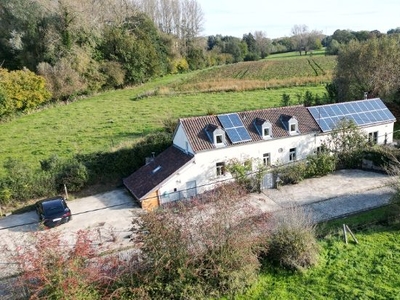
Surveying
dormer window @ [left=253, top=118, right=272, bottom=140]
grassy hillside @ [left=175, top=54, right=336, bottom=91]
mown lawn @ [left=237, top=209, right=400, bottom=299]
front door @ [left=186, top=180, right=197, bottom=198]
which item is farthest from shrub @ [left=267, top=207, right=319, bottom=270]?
grassy hillside @ [left=175, top=54, right=336, bottom=91]

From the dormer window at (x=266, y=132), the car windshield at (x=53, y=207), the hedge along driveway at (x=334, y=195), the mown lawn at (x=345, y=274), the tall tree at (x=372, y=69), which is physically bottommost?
the mown lawn at (x=345, y=274)

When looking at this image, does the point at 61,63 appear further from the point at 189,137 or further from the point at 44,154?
the point at 189,137

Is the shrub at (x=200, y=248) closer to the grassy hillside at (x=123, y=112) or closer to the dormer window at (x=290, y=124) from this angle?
the dormer window at (x=290, y=124)

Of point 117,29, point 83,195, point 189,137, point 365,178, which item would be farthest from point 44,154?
point 117,29

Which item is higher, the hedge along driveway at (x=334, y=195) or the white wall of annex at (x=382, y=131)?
the white wall of annex at (x=382, y=131)

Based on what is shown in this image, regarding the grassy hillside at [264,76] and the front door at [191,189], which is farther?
the grassy hillside at [264,76]

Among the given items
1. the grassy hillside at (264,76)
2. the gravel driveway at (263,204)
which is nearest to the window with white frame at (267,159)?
the gravel driveway at (263,204)

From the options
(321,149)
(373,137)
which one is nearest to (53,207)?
(321,149)

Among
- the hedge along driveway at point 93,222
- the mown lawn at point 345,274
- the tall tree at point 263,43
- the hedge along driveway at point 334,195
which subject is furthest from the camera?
the tall tree at point 263,43
